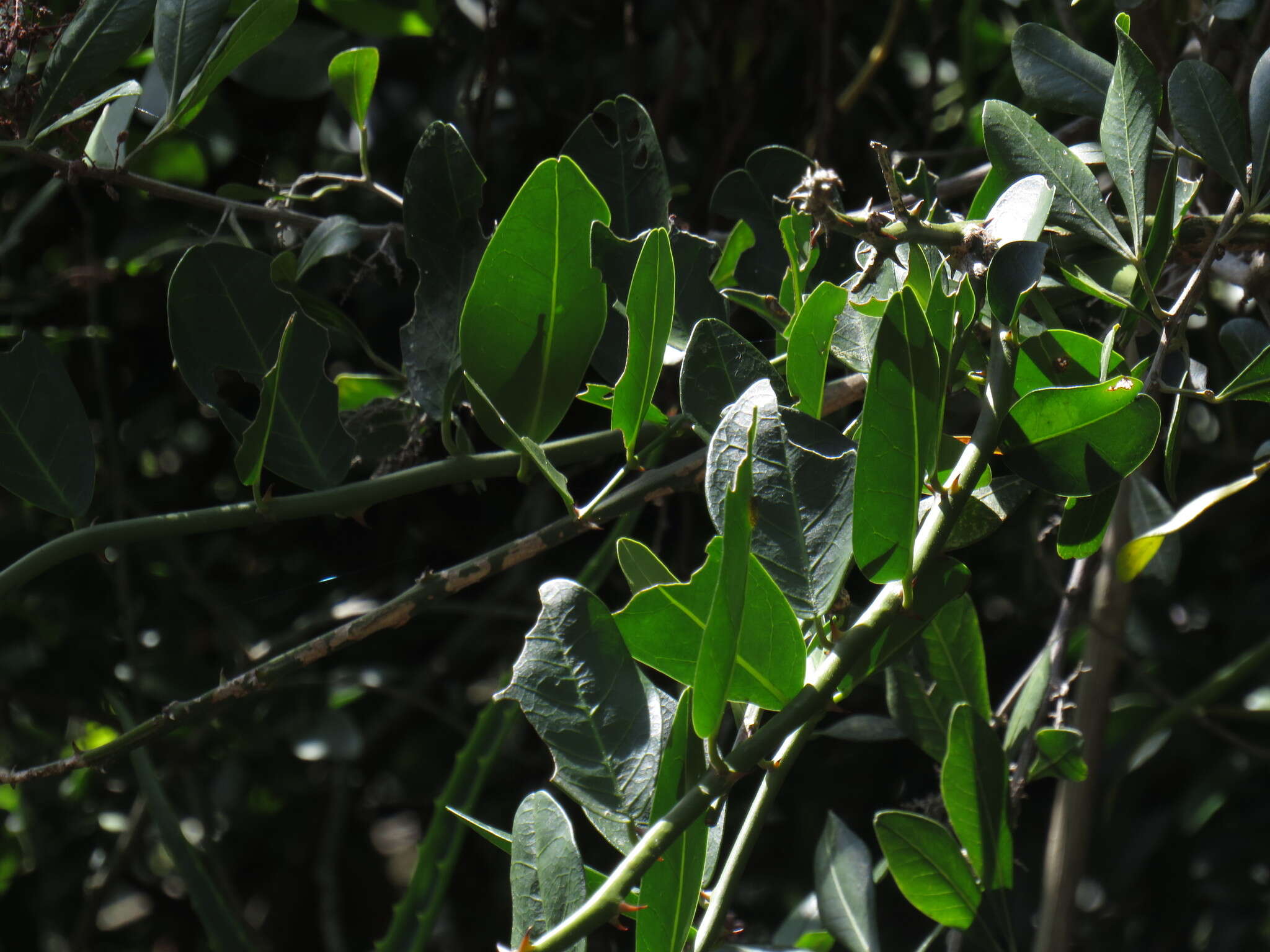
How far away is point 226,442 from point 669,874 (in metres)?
0.73

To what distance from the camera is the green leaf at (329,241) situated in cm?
46

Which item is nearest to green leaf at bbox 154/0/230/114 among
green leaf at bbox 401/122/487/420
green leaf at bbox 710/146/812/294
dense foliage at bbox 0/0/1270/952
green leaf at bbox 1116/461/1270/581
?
dense foliage at bbox 0/0/1270/952

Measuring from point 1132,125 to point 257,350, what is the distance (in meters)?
0.32

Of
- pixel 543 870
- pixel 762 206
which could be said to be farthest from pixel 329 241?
pixel 543 870

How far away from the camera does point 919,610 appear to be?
10.9 inches

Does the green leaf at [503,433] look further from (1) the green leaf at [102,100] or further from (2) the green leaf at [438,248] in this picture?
(1) the green leaf at [102,100]

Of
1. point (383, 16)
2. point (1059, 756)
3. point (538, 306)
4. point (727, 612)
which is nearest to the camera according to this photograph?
point (727, 612)

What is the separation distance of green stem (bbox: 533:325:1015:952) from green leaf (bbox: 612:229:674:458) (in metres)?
0.09

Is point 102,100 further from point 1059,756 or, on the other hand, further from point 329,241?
point 1059,756

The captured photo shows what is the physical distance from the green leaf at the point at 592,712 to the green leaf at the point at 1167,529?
0.24 meters

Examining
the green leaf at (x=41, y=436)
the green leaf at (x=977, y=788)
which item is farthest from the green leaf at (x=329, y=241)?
the green leaf at (x=977, y=788)

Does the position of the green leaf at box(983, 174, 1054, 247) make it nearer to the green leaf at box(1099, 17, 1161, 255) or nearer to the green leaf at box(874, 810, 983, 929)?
the green leaf at box(1099, 17, 1161, 255)

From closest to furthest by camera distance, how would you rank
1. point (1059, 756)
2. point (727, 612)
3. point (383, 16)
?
point (727, 612)
point (1059, 756)
point (383, 16)

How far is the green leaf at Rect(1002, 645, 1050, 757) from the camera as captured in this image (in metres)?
0.48
